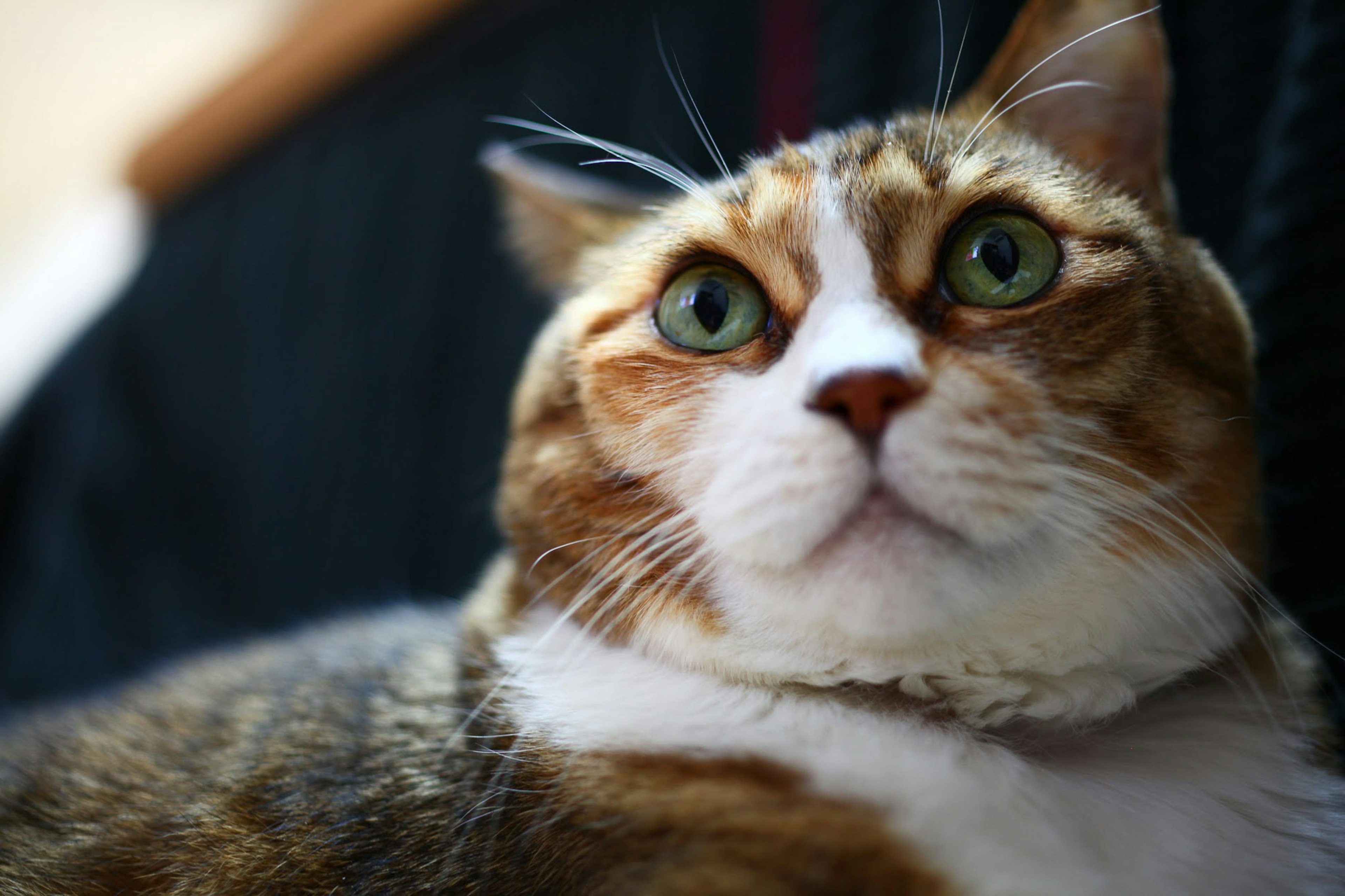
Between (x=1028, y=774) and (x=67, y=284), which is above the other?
(x=67, y=284)

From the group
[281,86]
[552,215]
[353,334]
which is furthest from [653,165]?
[281,86]

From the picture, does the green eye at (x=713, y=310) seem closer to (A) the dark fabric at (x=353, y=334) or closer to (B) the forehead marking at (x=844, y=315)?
(B) the forehead marking at (x=844, y=315)

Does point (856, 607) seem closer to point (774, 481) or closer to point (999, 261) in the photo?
Answer: point (774, 481)

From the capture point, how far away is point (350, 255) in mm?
1826

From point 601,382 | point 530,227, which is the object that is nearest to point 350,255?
point 530,227

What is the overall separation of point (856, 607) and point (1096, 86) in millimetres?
572

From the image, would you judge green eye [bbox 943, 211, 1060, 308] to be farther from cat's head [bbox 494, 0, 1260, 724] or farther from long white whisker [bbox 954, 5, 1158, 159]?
long white whisker [bbox 954, 5, 1158, 159]

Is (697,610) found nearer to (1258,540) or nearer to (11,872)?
(1258,540)

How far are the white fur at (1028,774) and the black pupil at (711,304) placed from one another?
0.88 feet

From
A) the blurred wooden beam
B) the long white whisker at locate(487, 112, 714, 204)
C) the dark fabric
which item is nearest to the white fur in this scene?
the long white whisker at locate(487, 112, 714, 204)

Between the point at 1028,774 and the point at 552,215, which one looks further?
the point at 552,215

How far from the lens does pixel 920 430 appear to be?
531 mm

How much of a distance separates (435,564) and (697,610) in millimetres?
1073

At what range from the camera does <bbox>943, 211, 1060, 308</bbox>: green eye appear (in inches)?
25.2
